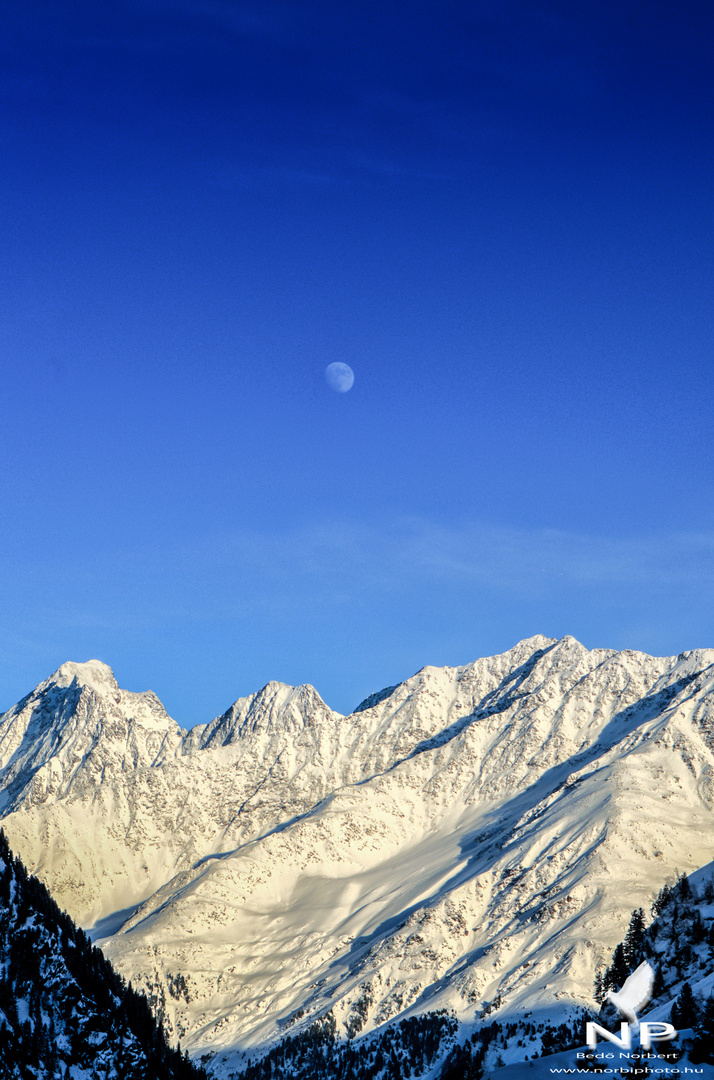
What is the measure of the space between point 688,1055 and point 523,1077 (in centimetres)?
1915

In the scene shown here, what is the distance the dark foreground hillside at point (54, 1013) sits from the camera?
523 ft

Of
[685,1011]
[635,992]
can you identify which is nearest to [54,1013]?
[685,1011]

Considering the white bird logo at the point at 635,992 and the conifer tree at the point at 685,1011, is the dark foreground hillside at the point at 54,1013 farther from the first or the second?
the conifer tree at the point at 685,1011

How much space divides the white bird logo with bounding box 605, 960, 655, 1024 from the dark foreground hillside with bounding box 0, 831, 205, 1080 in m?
74.0

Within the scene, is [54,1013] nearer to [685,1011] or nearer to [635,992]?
[685,1011]

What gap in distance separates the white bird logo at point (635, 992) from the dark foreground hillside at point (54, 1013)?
243 ft

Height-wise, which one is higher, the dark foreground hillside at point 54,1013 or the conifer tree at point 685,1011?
the dark foreground hillside at point 54,1013

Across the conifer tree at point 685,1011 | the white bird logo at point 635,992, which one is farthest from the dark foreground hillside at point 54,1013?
the conifer tree at point 685,1011

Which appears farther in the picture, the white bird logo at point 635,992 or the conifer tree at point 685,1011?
the white bird logo at point 635,992

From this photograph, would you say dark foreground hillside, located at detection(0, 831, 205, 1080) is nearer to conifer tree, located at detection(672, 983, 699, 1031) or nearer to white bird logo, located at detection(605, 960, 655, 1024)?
white bird logo, located at detection(605, 960, 655, 1024)

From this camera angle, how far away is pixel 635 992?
184 m

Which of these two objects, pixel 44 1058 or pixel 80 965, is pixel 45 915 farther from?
pixel 44 1058

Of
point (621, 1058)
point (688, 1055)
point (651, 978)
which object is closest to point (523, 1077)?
point (621, 1058)

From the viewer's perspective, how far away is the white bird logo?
172 m
